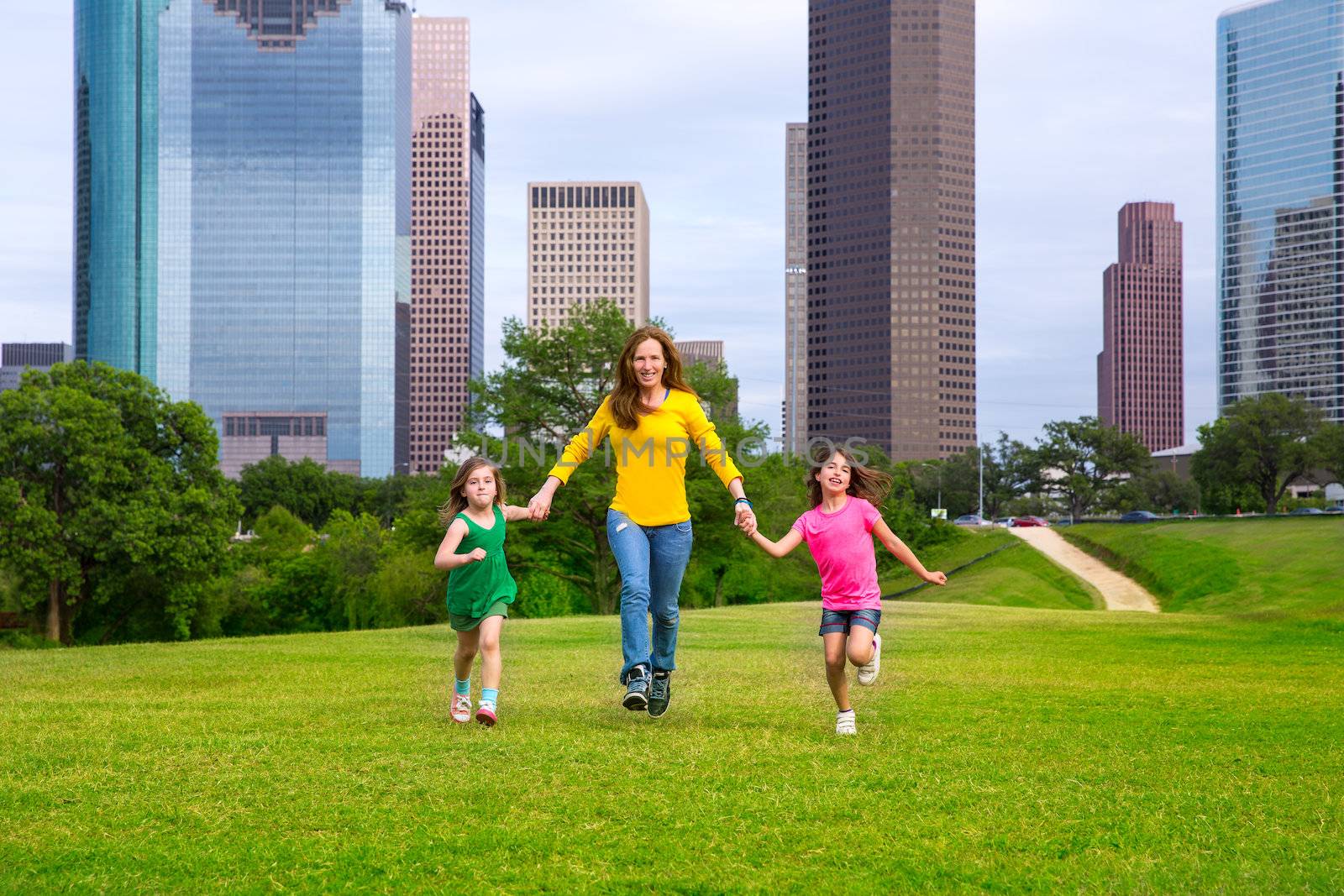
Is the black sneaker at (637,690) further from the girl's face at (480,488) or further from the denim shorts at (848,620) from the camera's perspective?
the girl's face at (480,488)

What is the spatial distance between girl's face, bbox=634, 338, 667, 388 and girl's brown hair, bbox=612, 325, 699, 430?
0.07 ft

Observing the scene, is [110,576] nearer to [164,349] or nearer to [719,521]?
[719,521]

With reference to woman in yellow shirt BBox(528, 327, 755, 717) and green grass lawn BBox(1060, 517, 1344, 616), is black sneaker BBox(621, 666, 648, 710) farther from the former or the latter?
green grass lawn BBox(1060, 517, 1344, 616)

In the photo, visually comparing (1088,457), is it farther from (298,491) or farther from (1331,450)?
(298,491)

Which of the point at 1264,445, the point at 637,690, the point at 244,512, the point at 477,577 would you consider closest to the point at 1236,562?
the point at 1264,445

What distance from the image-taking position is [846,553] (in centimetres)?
730

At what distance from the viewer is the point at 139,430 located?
43.7 meters

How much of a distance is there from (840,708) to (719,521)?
1198 inches

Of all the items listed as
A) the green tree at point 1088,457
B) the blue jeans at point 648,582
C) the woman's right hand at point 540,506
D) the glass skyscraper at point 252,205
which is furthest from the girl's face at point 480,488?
the glass skyscraper at point 252,205

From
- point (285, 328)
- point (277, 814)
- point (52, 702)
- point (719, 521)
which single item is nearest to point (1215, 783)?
point (277, 814)

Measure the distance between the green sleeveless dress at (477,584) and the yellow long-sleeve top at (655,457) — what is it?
63cm

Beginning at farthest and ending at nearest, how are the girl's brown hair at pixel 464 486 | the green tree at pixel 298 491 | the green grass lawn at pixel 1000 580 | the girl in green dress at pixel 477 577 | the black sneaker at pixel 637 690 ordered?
the green tree at pixel 298 491 → the green grass lawn at pixel 1000 580 → the girl's brown hair at pixel 464 486 → the girl in green dress at pixel 477 577 → the black sneaker at pixel 637 690

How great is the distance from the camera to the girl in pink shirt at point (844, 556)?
706 cm

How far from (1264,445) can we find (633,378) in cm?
7779
